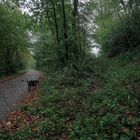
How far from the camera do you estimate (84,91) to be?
12.4 meters

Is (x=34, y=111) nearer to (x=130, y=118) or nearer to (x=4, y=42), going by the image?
(x=130, y=118)

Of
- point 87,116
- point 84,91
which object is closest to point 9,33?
point 84,91

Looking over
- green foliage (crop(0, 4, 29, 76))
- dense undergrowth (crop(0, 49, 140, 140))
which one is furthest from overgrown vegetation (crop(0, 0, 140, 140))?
green foliage (crop(0, 4, 29, 76))

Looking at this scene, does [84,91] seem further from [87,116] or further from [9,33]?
[9,33]

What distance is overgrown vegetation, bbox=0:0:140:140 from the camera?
7.38 meters

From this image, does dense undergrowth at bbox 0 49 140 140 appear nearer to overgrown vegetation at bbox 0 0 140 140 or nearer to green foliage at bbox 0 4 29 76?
overgrown vegetation at bbox 0 0 140 140

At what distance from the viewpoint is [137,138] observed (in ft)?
21.1

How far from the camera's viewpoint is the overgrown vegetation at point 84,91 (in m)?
7.38

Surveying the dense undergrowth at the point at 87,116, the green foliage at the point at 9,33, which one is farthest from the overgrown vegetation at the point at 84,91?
the green foliage at the point at 9,33

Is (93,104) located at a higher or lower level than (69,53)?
lower

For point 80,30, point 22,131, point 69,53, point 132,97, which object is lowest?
point 22,131

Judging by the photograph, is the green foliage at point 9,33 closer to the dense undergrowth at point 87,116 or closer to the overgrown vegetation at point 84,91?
the overgrown vegetation at point 84,91

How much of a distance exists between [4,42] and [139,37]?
20.5 m

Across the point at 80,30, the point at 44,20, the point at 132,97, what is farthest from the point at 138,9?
the point at 132,97
